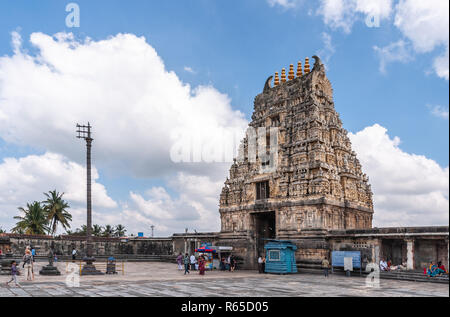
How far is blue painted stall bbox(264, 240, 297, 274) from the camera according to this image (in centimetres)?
2639

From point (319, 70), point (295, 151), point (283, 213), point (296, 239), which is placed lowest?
point (296, 239)

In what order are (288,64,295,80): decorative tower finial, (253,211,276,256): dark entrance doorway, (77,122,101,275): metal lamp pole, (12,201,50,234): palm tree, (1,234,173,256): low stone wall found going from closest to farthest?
1. (77,122,101,275): metal lamp pole
2. (253,211,276,256): dark entrance doorway
3. (288,64,295,80): decorative tower finial
4. (1,234,173,256): low stone wall
5. (12,201,50,234): palm tree

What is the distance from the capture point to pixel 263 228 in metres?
34.6

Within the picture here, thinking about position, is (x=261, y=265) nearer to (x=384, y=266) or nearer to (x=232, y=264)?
(x=232, y=264)

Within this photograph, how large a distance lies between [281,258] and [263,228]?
Result: 26.6 ft

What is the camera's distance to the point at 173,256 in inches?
1554

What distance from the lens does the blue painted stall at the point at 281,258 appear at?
26391 mm

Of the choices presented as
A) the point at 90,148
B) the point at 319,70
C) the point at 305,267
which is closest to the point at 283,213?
the point at 305,267

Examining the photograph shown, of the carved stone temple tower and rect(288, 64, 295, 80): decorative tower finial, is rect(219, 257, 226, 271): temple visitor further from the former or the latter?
rect(288, 64, 295, 80): decorative tower finial

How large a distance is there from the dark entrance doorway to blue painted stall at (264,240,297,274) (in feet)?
17.5

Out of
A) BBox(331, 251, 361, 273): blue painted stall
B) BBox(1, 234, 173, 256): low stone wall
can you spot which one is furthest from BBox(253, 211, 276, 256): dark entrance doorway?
BBox(1, 234, 173, 256): low stone wall
